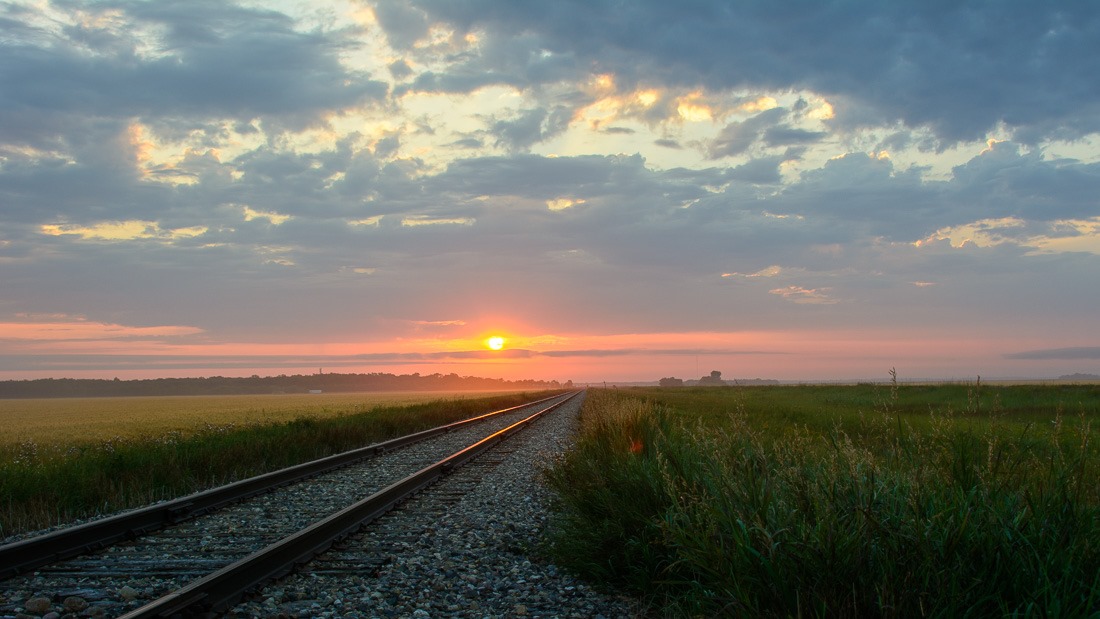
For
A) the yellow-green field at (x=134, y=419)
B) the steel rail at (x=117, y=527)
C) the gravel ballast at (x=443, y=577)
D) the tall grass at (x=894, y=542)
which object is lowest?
the yellow-green field at (x=134, y=419)

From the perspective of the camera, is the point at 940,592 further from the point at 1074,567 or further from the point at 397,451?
the point at 397,451

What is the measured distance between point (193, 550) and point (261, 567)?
63.6 inches

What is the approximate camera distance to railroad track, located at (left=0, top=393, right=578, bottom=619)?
17.5ft

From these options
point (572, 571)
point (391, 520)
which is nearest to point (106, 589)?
point (391, 520)

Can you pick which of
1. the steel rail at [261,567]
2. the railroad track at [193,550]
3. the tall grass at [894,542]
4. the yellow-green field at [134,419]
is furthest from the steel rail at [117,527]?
the yellow-green field at [134,419]

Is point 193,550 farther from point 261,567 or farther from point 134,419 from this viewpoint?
point 134,419

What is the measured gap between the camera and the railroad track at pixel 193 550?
210 inches

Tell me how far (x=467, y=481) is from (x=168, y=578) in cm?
624

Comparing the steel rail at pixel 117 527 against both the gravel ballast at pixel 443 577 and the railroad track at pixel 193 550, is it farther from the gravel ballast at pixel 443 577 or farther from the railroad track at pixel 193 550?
the gravel ballast at pixel 443 577

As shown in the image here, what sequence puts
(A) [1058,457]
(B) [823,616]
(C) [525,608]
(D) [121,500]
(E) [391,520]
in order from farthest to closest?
(D) [121,500]
(E) [391,520]
(C) [525,608]
(A) [1058,457]
(B) [823,616]

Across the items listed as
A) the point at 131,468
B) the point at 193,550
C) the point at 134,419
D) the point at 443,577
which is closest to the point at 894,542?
the point at 443,577

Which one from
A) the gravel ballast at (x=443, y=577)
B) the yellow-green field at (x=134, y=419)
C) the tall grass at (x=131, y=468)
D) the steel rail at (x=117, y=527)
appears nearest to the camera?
the gravel ballast at (x=443, y=577)

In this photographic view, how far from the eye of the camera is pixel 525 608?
5.30m

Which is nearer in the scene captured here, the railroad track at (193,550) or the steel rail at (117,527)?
the railroad track at (193,550)
